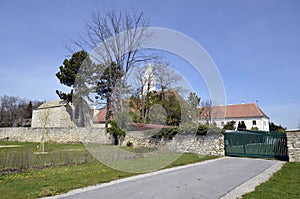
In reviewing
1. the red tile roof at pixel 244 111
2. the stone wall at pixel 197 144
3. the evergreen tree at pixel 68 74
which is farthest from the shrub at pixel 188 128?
the red tile roof at pixel 244 111

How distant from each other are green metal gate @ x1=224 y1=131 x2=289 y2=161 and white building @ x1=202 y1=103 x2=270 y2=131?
2380 cm

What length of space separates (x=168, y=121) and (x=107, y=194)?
19023 millimetres

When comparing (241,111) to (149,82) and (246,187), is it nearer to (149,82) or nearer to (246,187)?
(149,82)

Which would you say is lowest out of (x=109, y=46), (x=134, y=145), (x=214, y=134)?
(x=134, y=145)

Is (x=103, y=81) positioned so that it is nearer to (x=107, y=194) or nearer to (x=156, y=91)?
(x=156, y=91)

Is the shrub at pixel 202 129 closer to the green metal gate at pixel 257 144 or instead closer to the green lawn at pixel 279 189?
the green metal gate at pixel 257 144

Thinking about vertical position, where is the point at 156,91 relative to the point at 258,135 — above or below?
above

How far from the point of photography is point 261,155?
11086 mm

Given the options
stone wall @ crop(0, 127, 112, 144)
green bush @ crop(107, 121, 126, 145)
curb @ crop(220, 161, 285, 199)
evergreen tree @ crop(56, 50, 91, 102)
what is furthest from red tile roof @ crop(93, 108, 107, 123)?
curb @ crop(220, 161, 285, 199)

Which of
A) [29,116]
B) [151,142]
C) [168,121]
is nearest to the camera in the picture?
[151,142]

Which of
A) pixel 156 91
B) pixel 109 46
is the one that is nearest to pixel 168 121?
pixel 156 91

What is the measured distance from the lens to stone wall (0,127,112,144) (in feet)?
66.8

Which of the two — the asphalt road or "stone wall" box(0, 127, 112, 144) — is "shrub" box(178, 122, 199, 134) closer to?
the asphalt road

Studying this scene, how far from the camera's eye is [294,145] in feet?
32.3
